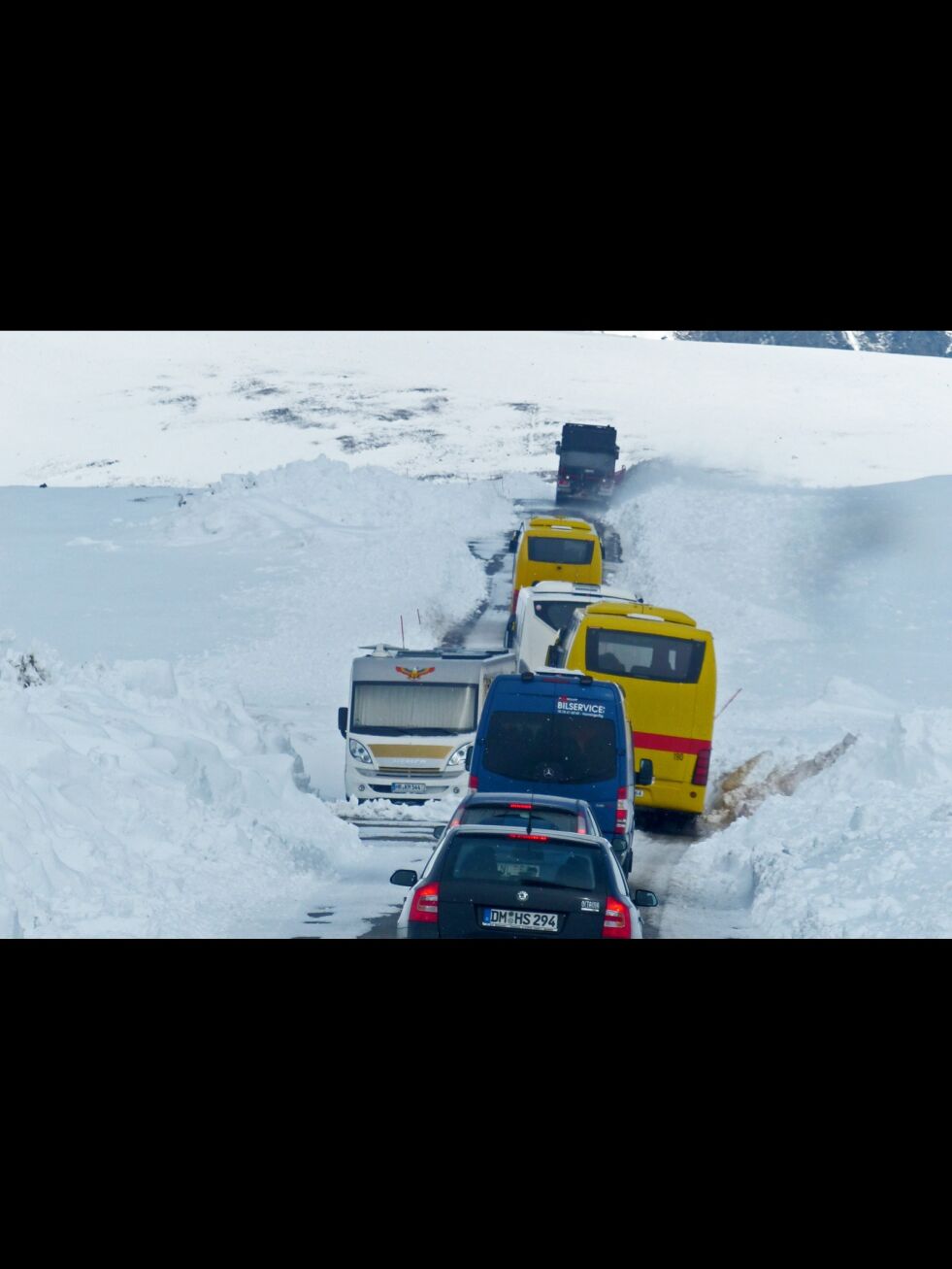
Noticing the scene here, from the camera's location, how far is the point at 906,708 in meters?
25.4

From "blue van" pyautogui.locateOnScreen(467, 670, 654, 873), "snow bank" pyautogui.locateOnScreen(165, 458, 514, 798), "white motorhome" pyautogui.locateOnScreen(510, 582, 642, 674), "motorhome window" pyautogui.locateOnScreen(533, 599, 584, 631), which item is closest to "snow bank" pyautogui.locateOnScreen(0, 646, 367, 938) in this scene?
"blue van" pyautogui.locateOnScreen(467, 670, 654, 873)

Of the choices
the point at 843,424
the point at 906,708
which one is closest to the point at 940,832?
the point at 906,708

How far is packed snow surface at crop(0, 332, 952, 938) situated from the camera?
12.5 meters

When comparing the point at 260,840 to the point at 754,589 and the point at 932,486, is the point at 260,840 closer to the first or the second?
the point at 754,589

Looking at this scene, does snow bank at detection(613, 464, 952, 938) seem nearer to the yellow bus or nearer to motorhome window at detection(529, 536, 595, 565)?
the yellow bus

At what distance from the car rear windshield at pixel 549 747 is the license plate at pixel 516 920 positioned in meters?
4.87

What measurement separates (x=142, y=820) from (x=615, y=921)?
5.50 meters

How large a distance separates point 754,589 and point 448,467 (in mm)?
10427

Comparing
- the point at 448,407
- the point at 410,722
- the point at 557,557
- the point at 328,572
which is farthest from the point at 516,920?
the point at 448,407

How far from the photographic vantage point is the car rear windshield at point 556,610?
65.5 feet

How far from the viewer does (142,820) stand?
12.8 metres

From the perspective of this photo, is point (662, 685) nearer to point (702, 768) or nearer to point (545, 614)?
point (702, 768)

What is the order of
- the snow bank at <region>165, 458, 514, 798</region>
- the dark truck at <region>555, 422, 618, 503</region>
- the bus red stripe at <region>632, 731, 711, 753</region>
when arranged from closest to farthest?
the bus red stripe at <region>632, 731, 711, 753</region> → the snow bank at <region>165, 458, 514, 798</region> → the dark truck at <region>555, 422, 618, 503</region>

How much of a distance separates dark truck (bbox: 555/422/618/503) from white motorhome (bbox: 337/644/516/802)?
74.9 feet
